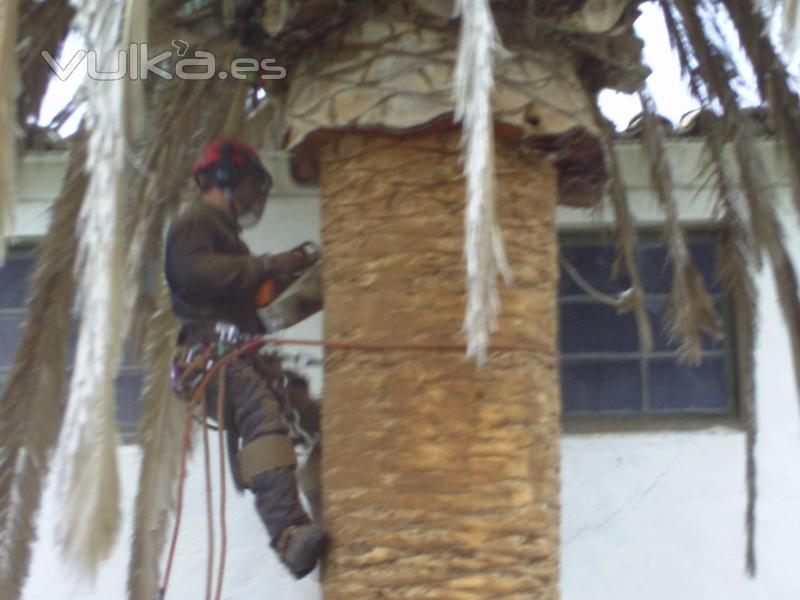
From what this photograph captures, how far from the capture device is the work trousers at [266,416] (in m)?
4.47

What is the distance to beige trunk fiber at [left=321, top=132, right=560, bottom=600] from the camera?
13.5ft

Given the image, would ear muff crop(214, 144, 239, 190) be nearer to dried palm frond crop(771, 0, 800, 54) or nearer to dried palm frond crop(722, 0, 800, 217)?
dried palm frond crop(722, 0, 800, 217)

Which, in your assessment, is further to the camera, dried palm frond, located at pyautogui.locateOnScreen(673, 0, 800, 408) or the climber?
dried palm frond, located at pyautogui.locateOnScreen(673, 0, 800, 408)

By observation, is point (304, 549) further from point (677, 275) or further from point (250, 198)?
point (677, 275)

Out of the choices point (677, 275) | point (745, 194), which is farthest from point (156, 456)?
point (745, 194)

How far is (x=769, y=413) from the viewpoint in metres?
6.32

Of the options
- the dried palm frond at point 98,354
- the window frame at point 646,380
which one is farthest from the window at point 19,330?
the dried palm frond at point 98,354

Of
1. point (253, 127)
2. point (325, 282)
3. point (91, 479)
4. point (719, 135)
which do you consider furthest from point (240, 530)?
point (91, 479)

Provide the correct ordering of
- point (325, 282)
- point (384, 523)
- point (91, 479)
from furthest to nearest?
1. point (325, 282)
2. point (384, 523)
3. point (91, 479)

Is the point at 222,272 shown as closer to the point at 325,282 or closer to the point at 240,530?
the point at 325,282

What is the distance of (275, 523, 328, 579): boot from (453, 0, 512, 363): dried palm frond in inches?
38.7

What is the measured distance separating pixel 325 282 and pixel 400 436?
0.55 meters

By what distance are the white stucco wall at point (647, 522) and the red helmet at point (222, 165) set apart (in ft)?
4.88

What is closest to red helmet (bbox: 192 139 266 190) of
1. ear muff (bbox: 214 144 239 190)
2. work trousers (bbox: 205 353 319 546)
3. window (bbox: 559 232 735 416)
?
ear muff (bbox: 214 144 239 190)
